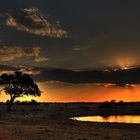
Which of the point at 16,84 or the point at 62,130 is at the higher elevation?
the point at 16,84

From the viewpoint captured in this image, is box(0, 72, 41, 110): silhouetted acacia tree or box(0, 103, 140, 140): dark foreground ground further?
box(0, 72, 41, 110): silhouetted acacia tree

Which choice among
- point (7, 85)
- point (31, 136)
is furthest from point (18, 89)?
point (31, 136)

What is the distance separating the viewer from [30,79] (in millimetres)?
108000

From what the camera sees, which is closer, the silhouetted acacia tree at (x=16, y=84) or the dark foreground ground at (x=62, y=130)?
the dark foreground ground at (x=62, y=130)

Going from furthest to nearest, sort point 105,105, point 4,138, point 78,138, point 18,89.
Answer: point 105,105, point 18,89, point 78,138, point 4,138

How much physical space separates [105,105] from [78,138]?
114282mm

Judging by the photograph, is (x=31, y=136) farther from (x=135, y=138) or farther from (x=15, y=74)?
(x=15, y=74)

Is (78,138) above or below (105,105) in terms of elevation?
below

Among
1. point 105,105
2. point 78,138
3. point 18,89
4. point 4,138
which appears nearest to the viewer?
point 4,138

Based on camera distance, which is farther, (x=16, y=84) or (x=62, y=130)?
(x=16, y=84)

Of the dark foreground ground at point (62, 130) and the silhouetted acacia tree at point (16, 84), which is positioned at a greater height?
the silhouetted acacia tree at point (16, 84)

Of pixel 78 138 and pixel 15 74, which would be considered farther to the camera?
pixel 15 74

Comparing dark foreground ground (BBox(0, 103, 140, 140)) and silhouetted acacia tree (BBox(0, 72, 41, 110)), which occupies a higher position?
silhouetted acacia tree (BBox(0, 72, 41, 110))

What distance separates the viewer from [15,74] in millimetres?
106188
